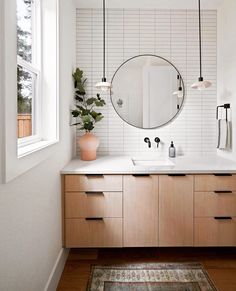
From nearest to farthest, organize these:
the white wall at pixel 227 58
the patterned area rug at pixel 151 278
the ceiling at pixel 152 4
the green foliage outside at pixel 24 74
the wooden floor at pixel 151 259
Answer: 1. the green foliage outside at pixel 24 74
2. the patterned area rug at pixel 151 278
3. the wooden floor at pixel 151 259
4. the white wall at pixel 227 58
5. the ceiling at pixel 152 4

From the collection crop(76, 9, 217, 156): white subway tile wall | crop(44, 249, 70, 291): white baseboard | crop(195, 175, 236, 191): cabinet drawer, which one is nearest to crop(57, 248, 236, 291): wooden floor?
crop(44, 249, 70, 291): white baseboard

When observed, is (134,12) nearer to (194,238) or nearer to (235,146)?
(235,146)

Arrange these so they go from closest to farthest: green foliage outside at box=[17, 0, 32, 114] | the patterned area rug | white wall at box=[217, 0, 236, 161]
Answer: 1. green foliage outside at box=[17, 0, 32, 114]
2. the patterned area rug
3. white wall at box=[217, 0, 236, 161]

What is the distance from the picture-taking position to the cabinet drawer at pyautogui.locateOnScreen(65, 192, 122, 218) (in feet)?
9.12

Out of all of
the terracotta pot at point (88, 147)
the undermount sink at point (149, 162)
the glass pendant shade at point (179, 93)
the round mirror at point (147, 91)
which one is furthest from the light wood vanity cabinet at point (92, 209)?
the glass pendant shade at point (179, 93)

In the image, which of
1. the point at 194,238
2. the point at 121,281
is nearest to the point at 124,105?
the point at 194,238

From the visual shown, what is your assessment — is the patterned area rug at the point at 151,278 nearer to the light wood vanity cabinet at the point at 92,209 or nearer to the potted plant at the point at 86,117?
the light wood vanity cabinet at the point at 92,209

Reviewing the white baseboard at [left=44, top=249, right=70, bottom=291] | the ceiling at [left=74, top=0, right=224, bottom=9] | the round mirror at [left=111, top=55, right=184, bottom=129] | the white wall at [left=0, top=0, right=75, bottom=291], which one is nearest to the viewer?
the white wall at [left=0, top=0, right=75, bottom=291]

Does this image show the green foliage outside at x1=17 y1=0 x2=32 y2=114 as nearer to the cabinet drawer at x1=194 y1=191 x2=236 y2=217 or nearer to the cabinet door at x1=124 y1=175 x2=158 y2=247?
the cabinet door at x1=124 y1=175 x2=158 y2=247

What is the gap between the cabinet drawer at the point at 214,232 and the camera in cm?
278

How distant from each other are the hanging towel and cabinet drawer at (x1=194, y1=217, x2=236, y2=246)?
2.47 ft

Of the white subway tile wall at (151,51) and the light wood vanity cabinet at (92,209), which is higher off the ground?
the white subway tile wall at (151,51)

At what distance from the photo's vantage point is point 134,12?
3486mm

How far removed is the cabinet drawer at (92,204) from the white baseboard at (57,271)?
13.3 inches
